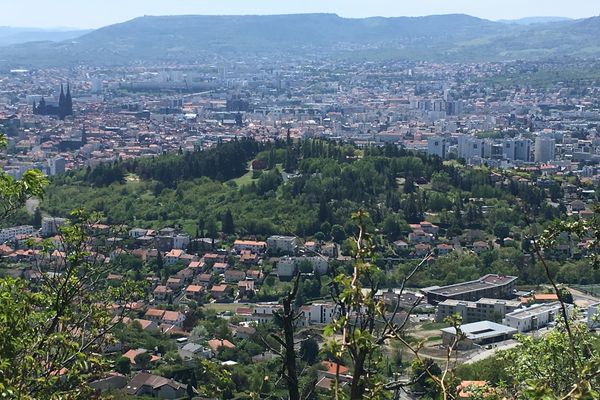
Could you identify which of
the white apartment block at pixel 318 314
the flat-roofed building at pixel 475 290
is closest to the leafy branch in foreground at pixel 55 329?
the white apartment block at pixel 318 314

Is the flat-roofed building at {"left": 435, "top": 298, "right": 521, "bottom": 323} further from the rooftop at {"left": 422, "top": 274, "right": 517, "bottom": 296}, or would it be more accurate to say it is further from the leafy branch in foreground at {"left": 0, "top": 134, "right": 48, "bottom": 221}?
the leafy branch in foreground at {"left": 0, "top": 134, "right": 48, "bottom": 221}

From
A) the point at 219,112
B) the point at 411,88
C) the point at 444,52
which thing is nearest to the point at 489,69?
the point at 411,88

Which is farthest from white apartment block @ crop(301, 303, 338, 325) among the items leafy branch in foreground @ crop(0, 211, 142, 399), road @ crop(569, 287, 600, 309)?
leafy branch in foreground @ crop(0, 211, 142, 399)

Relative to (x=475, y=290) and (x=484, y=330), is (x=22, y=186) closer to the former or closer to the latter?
(x=484, y=330)

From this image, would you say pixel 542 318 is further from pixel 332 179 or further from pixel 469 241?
pixel 332 179

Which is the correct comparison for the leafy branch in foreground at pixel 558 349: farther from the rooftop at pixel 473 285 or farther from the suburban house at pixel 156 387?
the rooftop at pixel 473 285
